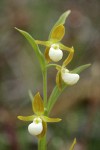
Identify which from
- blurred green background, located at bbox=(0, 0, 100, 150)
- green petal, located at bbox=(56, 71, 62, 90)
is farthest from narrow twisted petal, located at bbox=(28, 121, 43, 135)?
blurred green background, located at bbox=(0, 0, 100, 150)

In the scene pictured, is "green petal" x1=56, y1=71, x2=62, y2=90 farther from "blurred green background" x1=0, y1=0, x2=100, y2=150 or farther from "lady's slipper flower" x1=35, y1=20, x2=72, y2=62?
"blurred green background" x1=0, y1=0, x2=100, y2=150

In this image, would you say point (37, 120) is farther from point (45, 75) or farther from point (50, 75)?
point (50, 75)

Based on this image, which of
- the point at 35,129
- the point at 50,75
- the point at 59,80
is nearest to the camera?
the point at 35,129

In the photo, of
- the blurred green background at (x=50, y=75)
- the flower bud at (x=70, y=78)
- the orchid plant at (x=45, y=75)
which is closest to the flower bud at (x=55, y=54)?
the orchid plant at (x=45, y=75)

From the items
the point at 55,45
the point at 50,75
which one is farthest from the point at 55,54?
the point at 50,75

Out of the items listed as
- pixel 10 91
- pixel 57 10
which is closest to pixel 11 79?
pixel 10 91

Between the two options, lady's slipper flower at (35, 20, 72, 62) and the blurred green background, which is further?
the blurred green background
